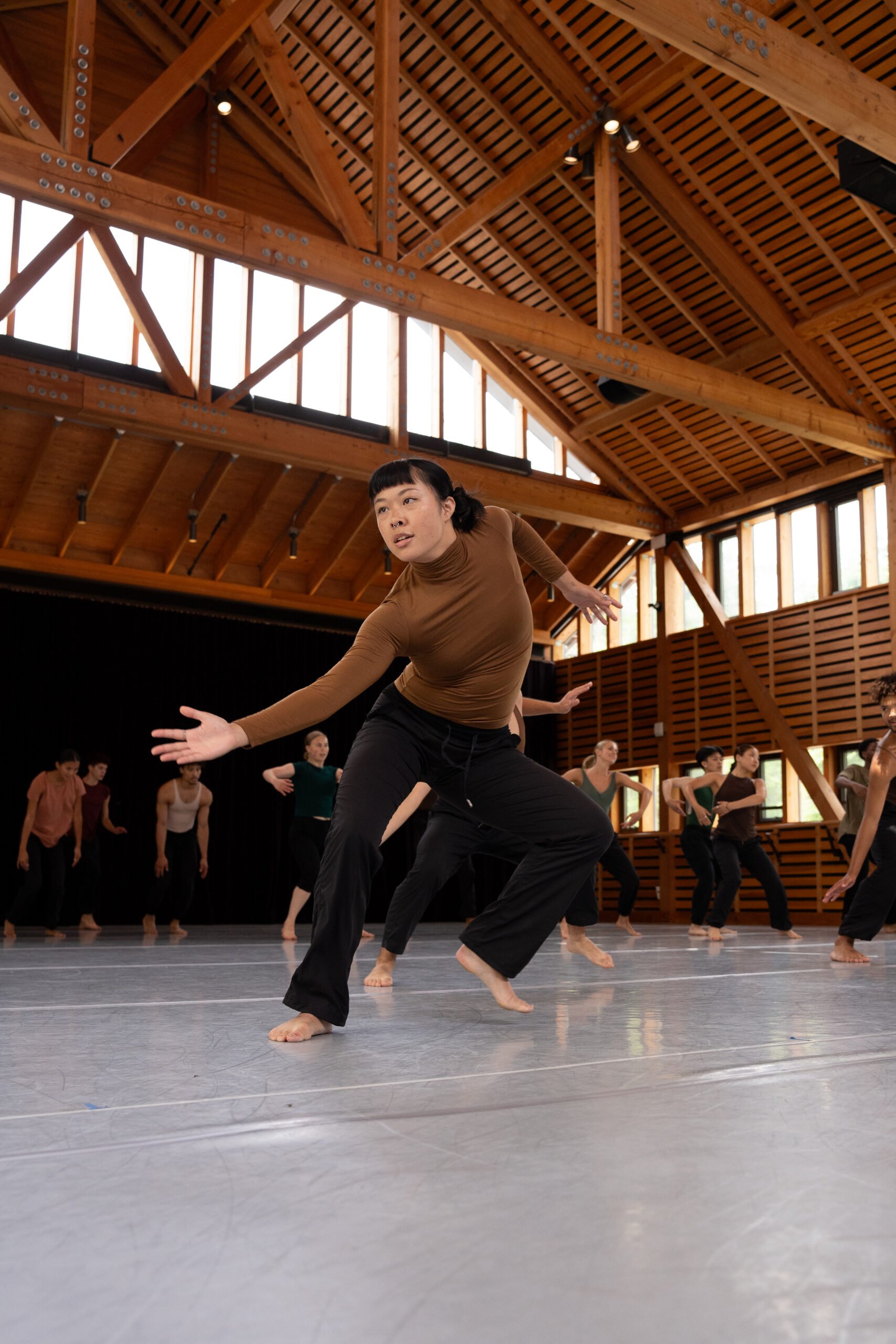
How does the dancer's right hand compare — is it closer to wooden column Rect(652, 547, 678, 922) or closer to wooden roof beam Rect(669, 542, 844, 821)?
wooden roof beam Rect(669, 542, 844, 821)

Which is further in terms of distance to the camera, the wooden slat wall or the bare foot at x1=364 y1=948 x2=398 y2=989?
the wooden slat wall

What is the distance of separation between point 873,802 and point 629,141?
8.18 metres

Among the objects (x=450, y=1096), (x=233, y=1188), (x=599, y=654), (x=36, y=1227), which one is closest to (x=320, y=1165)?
(x=233, y=1188)

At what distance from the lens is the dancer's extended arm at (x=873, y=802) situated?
16.7 ft

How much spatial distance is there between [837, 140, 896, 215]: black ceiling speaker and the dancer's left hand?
5.29 meters

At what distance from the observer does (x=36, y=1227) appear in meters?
1.24

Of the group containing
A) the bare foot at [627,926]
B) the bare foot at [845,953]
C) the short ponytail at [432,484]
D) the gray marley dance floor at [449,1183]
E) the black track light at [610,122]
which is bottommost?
the bare foot at [627,926]

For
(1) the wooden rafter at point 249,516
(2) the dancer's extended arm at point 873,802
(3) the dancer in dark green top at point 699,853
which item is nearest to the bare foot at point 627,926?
(3) the dancer in dark green top at point 699,853

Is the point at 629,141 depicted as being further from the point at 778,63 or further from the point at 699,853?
the point at 699,853

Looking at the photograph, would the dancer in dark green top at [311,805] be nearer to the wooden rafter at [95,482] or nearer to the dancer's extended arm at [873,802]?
the dancer's extended arm at [873,802]

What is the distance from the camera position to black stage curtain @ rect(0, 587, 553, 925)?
519 inches

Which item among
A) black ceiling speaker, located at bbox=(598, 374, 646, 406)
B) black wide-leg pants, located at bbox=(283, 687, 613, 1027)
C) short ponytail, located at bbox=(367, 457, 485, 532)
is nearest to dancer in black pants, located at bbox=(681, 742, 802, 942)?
black wide-leg pants, located at bbox=(283, 687, 613, 1027)

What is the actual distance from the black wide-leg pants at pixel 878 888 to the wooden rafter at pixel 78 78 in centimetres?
626

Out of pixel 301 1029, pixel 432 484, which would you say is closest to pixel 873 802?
pixel 432 484
